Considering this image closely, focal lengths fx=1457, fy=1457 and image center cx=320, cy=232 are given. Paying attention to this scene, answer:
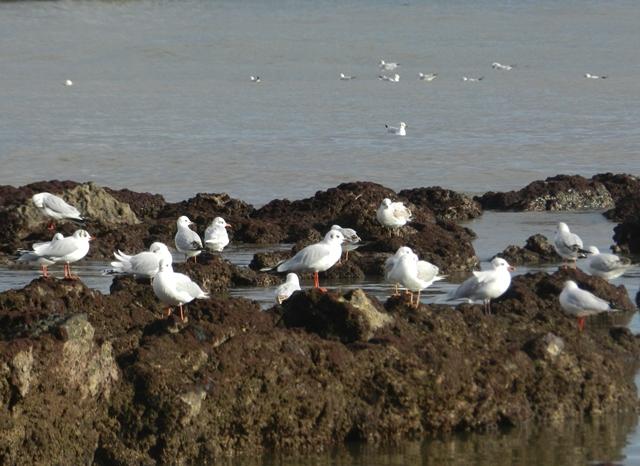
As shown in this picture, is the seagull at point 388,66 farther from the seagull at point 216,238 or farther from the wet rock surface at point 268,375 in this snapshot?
the wet rock surface at point 268,375

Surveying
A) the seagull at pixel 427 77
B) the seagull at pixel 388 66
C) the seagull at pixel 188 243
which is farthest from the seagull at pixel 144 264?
the seagull at pixel 388 66

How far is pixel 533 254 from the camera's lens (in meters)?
13.9

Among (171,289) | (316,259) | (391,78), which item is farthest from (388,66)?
(171,289)

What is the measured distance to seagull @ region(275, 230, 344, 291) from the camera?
12266 millimetres

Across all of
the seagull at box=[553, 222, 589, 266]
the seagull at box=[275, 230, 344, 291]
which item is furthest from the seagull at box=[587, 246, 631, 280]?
the seagull at box=[275, 230, 344, 291]

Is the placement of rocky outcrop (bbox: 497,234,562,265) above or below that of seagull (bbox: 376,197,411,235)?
above

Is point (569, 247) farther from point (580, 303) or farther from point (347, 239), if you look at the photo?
point (580, 303)

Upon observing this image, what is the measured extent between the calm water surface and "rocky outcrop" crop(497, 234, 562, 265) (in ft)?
2.69

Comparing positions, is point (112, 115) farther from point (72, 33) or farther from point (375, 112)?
point (72, 33)

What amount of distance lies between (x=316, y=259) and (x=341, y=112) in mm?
21772

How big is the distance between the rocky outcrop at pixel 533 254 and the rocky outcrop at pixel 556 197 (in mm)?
4272

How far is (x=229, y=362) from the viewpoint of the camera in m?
7.64

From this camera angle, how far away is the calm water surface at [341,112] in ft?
52.6

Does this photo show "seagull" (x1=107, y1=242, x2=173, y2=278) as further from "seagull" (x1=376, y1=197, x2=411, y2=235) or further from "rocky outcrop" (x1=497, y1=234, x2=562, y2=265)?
"rocky outcrop" (x1=497, y1=234, x2=562, y2=265)
